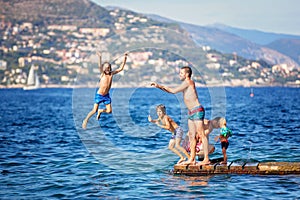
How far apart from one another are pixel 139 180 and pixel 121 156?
5010 millimetres

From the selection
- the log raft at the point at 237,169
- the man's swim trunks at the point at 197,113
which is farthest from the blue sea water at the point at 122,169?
the man's swim trunks at the point at 197,113

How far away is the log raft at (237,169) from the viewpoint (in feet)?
70.1

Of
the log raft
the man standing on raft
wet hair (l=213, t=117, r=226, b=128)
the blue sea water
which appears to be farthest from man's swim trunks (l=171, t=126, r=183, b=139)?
wet hair (l=213, t=117, r=226, b=128)

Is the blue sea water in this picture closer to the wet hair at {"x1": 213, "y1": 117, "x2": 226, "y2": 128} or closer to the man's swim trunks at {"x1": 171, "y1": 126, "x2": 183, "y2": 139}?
the man's swim trunks at {"x1": 171, "y1": 126, "x2": 183, "y2": 139}

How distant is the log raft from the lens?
2138 centimetres

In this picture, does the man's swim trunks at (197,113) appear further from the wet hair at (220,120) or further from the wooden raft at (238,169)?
the wooden raft at (238,169)

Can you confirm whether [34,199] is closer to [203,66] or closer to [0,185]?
[0,185]

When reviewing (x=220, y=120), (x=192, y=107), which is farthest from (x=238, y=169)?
(x=192, y=107)

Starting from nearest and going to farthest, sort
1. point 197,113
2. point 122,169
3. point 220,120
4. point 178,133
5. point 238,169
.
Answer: point 197,113, point 238,169, point 178,133, point 220,120, point 122,169

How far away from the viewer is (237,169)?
2150 cm

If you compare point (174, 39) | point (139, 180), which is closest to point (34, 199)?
point (139, 180)

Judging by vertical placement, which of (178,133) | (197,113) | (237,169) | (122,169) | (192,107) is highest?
(192,107)

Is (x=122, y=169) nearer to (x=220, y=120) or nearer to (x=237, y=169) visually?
(x=220, y=120)

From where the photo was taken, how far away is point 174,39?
1222 inches
